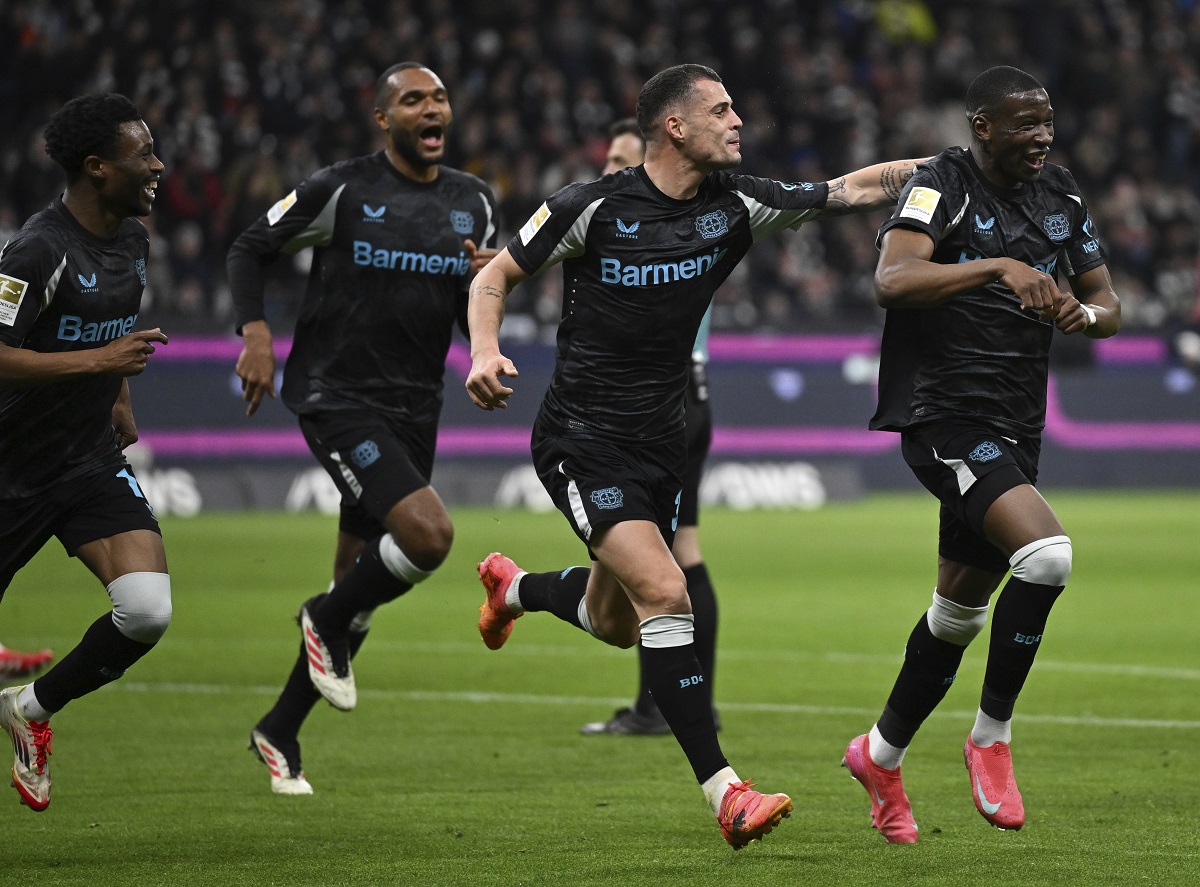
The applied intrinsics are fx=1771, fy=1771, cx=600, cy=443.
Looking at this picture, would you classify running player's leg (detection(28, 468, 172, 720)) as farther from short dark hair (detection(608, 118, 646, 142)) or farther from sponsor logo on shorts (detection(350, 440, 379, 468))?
short dark hair (detection(608, 118, 646, 142))

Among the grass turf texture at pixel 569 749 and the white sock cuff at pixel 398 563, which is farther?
the white sock cuff at pixel 398 563

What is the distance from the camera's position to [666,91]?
225 inches

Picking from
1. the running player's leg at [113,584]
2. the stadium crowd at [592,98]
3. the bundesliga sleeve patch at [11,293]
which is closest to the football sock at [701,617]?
the running player's leg at [113,584]

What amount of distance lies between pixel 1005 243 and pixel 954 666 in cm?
137

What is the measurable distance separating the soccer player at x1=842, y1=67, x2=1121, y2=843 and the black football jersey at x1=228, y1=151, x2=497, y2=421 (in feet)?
6.94

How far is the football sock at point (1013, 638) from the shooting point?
530 cm

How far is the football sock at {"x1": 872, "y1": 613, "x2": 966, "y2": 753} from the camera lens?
18.7ft

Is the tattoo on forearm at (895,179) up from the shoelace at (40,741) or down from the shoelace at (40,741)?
up

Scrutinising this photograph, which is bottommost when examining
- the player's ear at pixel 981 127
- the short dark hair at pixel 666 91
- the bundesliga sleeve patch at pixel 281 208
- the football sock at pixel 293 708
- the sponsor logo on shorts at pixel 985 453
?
the football sock at pixel 293 708

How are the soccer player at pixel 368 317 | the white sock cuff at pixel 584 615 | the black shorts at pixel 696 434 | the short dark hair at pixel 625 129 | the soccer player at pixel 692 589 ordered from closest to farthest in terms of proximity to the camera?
1. the white sock cuff at pixel 584 615
2. the soccer player at pixel 368 317
3. the soccer player at pixel 692 589
4. the black shorts at pixel 696 434
5. the short dark hair at pixel 625 129

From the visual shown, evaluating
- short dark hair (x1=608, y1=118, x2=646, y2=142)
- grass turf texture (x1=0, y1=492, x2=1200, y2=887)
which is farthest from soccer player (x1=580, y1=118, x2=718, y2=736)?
short dark hair (x1=608, y1=118, x2=646, y2=142)

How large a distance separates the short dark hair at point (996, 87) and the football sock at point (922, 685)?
5.43ft

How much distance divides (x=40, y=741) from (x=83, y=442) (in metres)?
0.97

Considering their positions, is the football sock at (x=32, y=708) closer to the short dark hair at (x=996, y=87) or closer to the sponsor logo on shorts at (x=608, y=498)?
the sponsor logo on shorts at (x=608, y=498)
